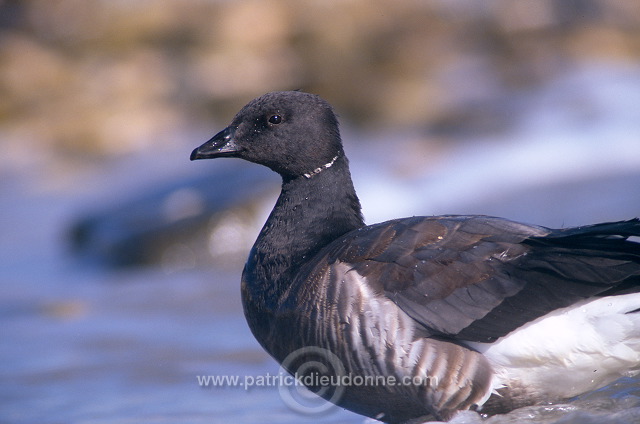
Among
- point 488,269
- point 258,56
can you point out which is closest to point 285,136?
point 488,269

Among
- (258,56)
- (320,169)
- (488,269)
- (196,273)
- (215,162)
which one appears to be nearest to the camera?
(488,269)

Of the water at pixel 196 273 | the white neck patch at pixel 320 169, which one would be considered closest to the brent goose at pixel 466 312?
the water at pixel 196 273

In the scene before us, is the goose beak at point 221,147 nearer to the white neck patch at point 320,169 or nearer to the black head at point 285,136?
the black head at point 285,136

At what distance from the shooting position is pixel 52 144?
47.8ft

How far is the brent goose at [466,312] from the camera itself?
13.7 ft

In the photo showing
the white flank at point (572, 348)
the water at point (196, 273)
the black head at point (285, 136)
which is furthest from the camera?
the water at point (196, 273)

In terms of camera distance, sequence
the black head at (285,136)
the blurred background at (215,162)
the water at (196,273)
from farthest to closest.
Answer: the blurred background at (215,162)
the water at (196,273)
the black head at (285,136)

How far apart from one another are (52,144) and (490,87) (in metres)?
7.21

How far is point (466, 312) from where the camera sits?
4.27 m

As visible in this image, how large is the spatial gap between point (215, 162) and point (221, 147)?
21.7ft

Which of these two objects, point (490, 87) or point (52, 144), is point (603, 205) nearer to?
point (490, 87)

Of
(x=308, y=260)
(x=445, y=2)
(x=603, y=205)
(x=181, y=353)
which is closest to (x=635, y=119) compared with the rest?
(x=603, y=205)

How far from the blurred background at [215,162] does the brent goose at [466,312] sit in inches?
14.5

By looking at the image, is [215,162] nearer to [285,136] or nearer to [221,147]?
[221,147]
